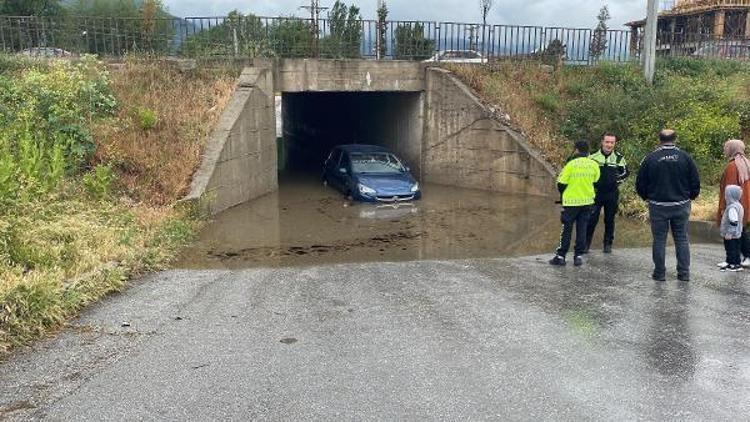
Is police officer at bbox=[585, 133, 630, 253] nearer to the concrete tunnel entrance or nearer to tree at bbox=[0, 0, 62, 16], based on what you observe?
the concrete tunnel entrance

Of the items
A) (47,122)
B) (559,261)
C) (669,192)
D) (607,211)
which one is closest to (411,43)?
(47,122)

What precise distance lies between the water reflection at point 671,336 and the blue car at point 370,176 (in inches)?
326

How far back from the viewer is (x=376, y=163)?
16109mm

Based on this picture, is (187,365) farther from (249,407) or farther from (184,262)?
(184,262)

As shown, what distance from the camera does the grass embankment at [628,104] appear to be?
14750 mm

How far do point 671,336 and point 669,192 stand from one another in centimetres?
228

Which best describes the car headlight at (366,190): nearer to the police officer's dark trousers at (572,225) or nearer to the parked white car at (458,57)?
the parked white car at (458,57)

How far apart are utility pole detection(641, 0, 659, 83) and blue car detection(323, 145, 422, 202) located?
7638 mm

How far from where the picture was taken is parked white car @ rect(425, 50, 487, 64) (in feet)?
63.9

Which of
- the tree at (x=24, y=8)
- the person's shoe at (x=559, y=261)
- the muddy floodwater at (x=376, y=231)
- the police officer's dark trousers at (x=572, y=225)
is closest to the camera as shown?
the police officer's dark trousers at (x=572, y=225)

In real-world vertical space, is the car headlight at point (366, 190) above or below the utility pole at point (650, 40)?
below

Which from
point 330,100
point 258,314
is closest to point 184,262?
point 258,314

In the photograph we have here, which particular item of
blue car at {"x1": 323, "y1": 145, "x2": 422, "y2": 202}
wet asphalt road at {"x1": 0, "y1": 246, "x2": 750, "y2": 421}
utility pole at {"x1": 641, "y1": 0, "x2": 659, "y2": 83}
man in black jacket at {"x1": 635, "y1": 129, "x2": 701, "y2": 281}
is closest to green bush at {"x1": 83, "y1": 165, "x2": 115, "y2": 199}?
wet asphalt road at {"x1": 0, "y1": 246, "x2": 750, "y2": 421}

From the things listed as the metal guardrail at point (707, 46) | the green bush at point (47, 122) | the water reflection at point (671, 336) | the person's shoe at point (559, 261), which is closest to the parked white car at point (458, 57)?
the metal guardrail at point (707, 46)
